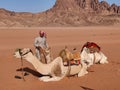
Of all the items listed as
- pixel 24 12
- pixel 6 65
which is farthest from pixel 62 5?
pixel 6 65

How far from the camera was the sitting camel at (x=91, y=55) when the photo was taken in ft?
38.7

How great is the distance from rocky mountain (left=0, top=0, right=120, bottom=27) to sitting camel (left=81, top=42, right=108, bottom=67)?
88.4 metres

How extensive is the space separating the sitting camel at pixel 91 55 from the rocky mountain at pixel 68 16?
88.4 meters

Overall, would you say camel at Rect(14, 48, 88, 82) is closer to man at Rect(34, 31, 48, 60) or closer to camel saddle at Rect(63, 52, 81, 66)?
camel saddle at Rect(63, 52, 81, 66)

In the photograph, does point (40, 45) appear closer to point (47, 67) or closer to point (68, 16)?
point (47, 67)

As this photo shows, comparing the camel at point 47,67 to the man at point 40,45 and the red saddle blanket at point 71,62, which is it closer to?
the red saddle blanket at point 71,62

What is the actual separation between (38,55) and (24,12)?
136756 millimetres

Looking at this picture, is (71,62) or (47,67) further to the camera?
(71,62)

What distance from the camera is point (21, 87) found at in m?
9.27

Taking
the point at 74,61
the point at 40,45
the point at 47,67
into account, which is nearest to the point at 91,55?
the point at 74,61

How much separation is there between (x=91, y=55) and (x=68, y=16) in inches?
4721

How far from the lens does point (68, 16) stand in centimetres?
13150

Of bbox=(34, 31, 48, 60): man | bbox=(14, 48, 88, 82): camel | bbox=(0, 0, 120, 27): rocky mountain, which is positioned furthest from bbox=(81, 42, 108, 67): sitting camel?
bbox=(0, 0, 120, 27): rocky mountain

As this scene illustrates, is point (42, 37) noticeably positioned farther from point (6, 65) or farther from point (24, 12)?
point (24, 12)
